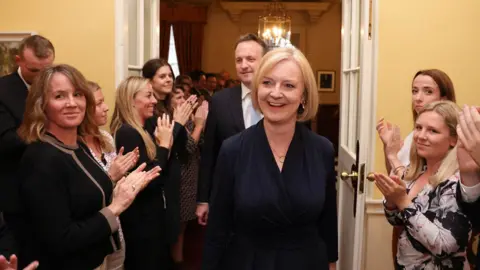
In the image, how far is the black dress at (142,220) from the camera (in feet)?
9.07

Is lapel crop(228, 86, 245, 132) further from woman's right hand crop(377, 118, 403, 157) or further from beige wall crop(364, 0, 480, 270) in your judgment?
beige wall crop(364, 0, 480, 270)

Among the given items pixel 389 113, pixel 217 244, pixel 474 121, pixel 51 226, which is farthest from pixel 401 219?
pixel 51 226

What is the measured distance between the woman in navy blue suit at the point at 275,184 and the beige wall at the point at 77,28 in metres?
1.73

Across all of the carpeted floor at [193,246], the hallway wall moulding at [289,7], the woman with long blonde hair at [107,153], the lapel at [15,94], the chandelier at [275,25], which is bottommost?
the carpeted floor at [193,246]

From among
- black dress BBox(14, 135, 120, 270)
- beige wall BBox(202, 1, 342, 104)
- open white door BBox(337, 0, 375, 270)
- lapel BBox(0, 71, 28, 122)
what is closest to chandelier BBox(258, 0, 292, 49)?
beige wall BBox(202, 1, 342, 104)

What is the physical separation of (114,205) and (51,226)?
289 mm

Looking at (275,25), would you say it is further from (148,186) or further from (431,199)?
(431,199)

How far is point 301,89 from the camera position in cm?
184

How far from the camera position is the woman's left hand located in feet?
6.50

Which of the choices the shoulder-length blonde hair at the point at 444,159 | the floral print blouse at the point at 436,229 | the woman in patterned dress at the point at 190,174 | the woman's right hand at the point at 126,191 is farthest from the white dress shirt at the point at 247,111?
the woman in patterned dress at the point at 190,174

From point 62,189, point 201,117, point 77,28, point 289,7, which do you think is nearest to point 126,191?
point 62,189

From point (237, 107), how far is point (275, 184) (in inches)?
38.3

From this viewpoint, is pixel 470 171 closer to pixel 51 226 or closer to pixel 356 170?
pixel 356 170

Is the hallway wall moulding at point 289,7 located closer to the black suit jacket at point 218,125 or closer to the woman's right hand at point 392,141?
the black suit jacket at point 218,125
